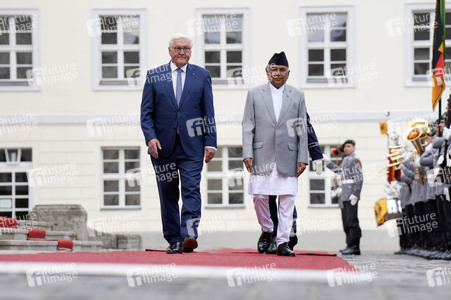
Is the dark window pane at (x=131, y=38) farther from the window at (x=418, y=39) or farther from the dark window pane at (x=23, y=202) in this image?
the window at (x=418, y=39)

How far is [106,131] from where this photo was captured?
88.8ft

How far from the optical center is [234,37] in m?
27.3

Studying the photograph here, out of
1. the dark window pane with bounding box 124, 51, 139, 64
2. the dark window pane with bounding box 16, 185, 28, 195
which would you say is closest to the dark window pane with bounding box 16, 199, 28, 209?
the dark window pane with bounding box 16, 185, 28, 195

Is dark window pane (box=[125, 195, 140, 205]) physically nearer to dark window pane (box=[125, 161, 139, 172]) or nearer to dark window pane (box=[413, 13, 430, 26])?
dark window pane (box=[125, 161, 139, 172])

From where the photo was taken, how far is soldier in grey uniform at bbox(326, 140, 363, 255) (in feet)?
55.9

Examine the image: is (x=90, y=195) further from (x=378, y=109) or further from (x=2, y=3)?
(x=378, y=109)

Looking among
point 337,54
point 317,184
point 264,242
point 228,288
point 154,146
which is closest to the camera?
point 228,288

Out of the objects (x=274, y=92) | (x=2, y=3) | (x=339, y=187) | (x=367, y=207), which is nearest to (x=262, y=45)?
(x=367, y=207)

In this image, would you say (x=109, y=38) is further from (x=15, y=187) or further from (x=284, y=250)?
(x=284, y=250)

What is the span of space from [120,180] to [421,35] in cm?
868

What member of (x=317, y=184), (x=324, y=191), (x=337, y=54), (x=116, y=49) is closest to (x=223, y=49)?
(x=116, y=49)

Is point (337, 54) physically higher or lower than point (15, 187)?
higher

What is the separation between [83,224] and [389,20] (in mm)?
12813

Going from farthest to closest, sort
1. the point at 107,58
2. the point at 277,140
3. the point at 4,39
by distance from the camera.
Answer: the point at 4,39 < the point at 107,58 < the point at 277,140
